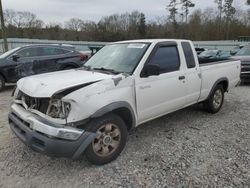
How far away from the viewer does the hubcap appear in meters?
3.74

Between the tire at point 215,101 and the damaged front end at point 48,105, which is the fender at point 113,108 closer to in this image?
the damaged front end at point 48,105

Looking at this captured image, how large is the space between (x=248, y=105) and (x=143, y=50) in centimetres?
421

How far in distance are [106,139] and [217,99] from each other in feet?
12.1

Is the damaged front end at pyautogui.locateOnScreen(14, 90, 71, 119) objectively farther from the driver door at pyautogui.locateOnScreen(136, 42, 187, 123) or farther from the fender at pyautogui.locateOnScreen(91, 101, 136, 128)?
the driver door at pyautogui.locateOnScreen(136, 42, 187, 123)

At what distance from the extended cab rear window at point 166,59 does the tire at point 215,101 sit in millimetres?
1649

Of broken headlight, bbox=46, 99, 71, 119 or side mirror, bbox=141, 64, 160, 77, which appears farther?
side mirror, bbox=141, 64, 160, 77

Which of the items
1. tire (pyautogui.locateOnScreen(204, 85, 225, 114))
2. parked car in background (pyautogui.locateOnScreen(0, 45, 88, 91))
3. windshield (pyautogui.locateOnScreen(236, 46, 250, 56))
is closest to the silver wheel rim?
tire (pyautogui.locateOnScreen(204, 85, 225, 114))

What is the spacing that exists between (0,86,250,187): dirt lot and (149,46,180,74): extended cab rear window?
127cm

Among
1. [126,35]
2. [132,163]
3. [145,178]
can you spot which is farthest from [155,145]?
[126,35]

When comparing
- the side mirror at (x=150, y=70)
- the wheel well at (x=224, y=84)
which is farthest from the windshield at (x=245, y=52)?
the side mirror at (x=150, y=70)

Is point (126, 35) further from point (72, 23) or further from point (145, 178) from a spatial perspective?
point (145, 178)

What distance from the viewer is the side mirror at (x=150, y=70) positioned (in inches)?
164

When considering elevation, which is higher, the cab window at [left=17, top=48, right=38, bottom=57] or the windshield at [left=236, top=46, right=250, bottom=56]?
the cab window at [left=17, top=48, right=38, bottom=57]

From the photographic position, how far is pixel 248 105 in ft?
23.6
